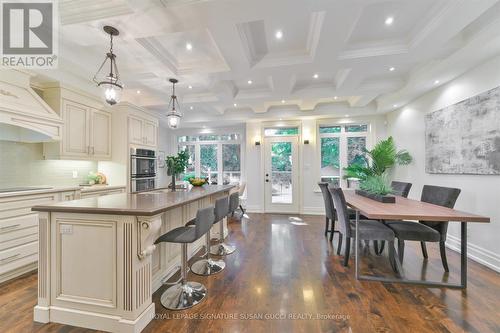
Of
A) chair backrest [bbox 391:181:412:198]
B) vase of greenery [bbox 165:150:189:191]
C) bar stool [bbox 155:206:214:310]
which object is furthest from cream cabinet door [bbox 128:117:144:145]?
chair backrest [bbox 391:181:412:198]

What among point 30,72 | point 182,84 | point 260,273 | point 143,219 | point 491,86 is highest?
point 182,84

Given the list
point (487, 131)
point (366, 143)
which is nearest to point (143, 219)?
point (487, 131)

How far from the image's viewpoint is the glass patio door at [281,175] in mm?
5914

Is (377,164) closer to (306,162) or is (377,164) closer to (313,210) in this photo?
(306,162)

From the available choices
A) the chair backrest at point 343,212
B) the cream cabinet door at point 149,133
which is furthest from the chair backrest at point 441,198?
the cream cabinet door at point 149,133

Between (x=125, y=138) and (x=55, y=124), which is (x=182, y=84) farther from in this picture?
(x=55, y=124)

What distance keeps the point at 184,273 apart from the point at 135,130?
11.1 feet

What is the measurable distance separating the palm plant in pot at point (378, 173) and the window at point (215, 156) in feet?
12.0

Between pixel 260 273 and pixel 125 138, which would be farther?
pixel 125 138

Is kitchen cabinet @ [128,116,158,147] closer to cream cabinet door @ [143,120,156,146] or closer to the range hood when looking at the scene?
cream cabinet door @ [143,120,156,146]

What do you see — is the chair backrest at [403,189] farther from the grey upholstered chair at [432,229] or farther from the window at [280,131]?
the window at [280,131]

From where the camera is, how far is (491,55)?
263 cm

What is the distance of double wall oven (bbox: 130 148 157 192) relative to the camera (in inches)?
165

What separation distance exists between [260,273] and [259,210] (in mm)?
3507
